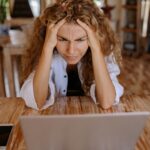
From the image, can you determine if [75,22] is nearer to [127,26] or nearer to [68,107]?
[68,107]

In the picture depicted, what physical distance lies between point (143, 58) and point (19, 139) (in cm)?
449

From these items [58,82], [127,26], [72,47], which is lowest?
[127,26]

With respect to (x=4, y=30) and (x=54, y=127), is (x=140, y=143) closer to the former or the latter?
(x=54, y=127)

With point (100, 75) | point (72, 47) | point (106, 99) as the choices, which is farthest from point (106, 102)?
point (72, 47)

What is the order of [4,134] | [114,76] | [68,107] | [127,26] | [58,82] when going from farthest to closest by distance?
[127,26] < [58,82] < [114,76] < [68,107] < [4,134]

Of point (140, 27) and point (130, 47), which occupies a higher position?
point (140, 27)

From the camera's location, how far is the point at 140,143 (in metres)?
0.84

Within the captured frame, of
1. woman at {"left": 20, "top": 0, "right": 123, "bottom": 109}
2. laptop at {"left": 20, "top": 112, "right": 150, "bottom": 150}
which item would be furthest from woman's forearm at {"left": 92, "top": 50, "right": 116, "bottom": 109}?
laptop at {"left": 20, "top": 112, "right": 150, "bottom": 150}

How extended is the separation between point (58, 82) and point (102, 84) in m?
0.31

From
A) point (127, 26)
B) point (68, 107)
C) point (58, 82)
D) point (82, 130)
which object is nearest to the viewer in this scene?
point (82, 130)

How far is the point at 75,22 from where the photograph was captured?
1.17 meters

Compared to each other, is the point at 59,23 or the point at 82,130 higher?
the point at 59,23

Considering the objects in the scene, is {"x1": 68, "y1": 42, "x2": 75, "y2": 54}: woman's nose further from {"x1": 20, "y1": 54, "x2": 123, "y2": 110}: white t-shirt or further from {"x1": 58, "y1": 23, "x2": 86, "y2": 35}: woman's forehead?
{"x1": 20, "y1": 54, "x2": 123, "y2": 110}: white t-shirt

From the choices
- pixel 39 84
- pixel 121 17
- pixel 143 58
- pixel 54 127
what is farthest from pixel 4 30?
pixel 121 17
